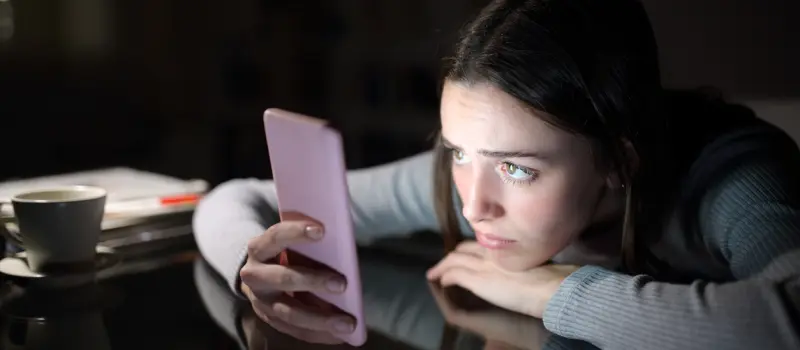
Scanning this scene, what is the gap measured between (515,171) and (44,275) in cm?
51

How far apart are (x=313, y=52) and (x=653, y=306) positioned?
0.76 meters

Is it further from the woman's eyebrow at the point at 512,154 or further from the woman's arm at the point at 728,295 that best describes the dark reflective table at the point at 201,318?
the woman's eyebrow at the point at 512,154

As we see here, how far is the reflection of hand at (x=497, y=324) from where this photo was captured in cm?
70

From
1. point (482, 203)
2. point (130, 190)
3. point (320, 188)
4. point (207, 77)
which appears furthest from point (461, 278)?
point (207, 77)

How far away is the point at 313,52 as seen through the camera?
1.26 meters

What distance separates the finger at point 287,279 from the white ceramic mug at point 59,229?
210 millimetres

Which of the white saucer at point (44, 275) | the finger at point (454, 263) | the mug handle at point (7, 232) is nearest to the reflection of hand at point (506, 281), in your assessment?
the finger at point (454, 263)

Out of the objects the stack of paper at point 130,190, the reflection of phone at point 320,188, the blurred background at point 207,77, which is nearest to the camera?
the reflection of phone at point 320,188

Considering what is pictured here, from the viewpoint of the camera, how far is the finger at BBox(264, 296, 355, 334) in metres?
0.67

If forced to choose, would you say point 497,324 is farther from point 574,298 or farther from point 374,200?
point 374,200

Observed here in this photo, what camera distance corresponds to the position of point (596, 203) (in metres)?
0.76

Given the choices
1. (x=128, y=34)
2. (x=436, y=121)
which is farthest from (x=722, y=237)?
(x=128, y=34)

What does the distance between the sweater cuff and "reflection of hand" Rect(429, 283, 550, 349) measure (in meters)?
0.02

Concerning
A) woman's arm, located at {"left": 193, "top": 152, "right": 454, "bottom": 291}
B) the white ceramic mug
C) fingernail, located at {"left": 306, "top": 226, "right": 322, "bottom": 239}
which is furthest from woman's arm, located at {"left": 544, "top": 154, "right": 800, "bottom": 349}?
the white ceramic mug
